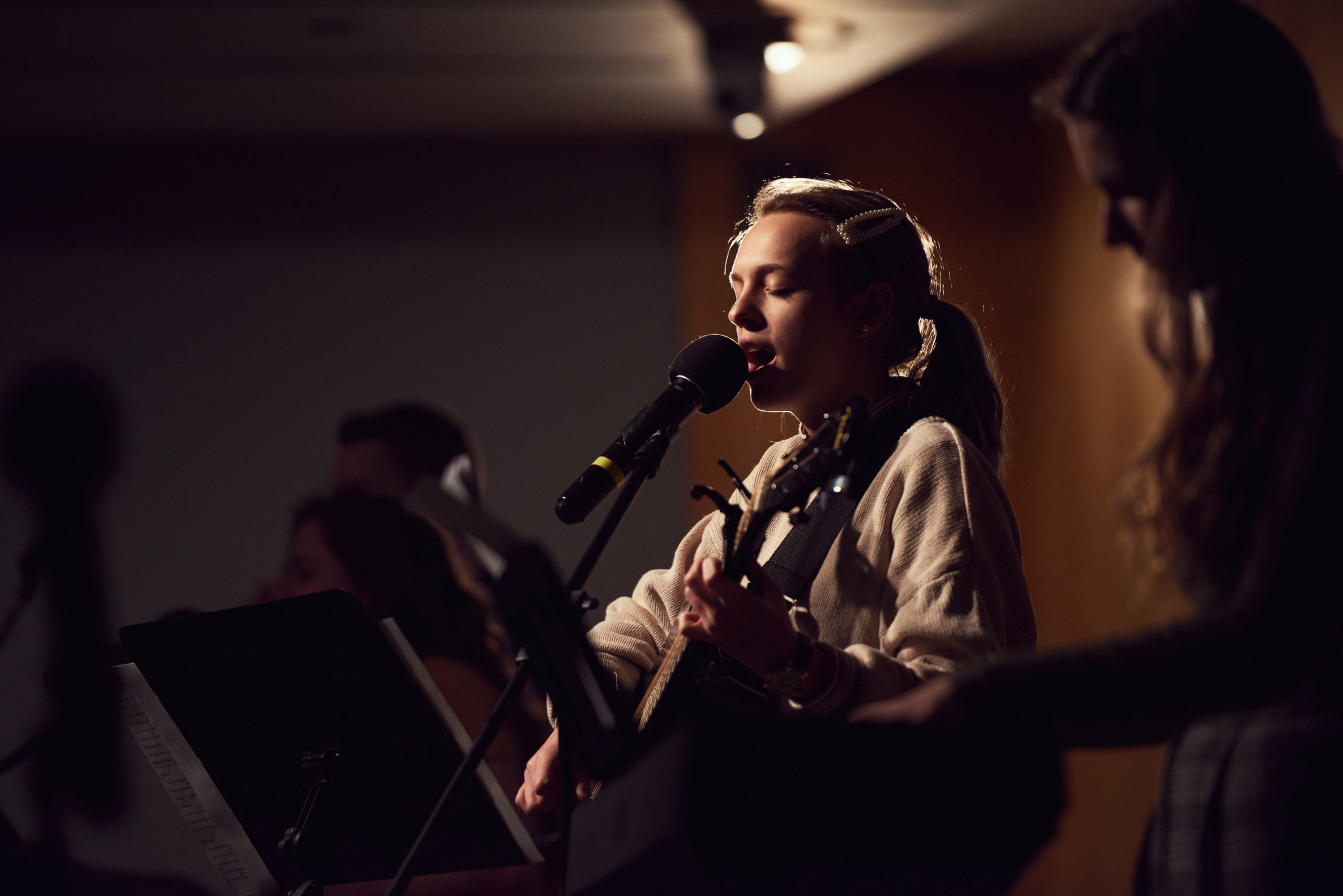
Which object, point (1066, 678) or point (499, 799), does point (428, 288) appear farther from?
point (1066, 678)

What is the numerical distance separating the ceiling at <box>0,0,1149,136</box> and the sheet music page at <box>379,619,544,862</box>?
2202mm

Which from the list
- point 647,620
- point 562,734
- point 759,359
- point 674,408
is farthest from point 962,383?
point 562,734

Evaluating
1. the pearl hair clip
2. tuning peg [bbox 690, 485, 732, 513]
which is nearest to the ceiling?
the pearl hair clip

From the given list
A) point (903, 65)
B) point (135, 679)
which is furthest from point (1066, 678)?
point (903, 65)

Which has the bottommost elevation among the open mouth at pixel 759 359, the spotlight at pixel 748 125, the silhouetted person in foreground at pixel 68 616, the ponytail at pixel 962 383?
the silhouetted person in foreground at pixel 68 616

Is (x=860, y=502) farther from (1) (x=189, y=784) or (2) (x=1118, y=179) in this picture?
(1) (x=189, y=784)

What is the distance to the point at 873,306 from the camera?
4.17 feet

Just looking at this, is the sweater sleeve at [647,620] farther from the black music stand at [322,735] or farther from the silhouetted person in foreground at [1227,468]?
the silhouetted person in foreground at [1227,468]

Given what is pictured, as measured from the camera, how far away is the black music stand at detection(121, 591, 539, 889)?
1.07 m

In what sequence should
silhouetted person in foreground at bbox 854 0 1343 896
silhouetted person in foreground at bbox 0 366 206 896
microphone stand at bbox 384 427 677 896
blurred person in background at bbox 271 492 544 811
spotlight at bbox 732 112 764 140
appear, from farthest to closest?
spotlight at bbox 732 112 764 140 < blurred person in background at bbox 271 492 544 811 < silhouetted person in foreground at bbox 0 366 206 896 < microphone stand at bbox 384 427 677 896 < silhouetted person in foreground at bbox 854 0 1343 896

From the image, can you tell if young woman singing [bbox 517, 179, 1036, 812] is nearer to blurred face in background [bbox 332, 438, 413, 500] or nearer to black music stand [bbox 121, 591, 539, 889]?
black music stand [bbox 121, 591, 539, 889]

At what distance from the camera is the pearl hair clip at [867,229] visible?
50.1 inches

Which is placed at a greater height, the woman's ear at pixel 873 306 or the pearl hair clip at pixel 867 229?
the pearl hair clip at pixel 867 229

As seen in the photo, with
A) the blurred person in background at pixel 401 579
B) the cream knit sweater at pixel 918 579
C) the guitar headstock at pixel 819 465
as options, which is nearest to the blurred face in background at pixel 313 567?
the blurred person in background at pixel 401 579
